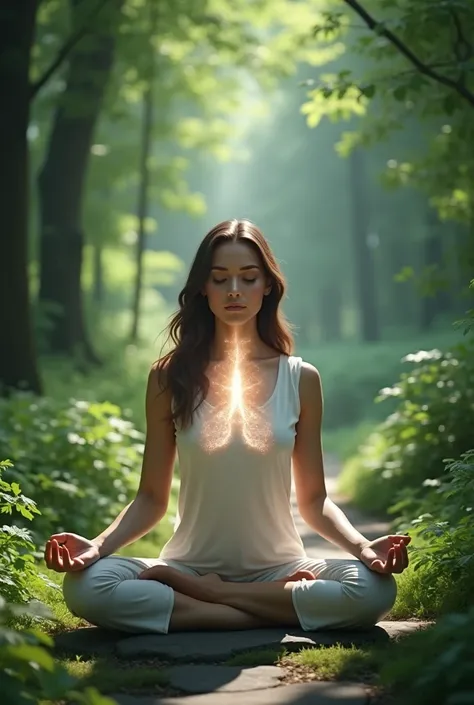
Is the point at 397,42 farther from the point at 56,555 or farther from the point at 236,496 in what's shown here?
the point at 56,555

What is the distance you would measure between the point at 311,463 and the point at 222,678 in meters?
1.32

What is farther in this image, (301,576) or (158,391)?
(158,391)

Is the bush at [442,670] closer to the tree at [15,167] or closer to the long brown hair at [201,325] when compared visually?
the long brown hair at [201,325]

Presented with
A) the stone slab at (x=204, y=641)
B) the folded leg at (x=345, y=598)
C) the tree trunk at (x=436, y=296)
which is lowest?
the stone slab at (x=204, y=641)

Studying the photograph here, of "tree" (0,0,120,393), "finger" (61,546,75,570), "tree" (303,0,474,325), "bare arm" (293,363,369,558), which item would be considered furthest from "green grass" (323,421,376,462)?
"finger" (61,546,75,570)

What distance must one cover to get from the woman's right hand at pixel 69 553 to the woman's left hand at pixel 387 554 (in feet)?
3.82

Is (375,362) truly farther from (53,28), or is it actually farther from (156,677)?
(156,677)

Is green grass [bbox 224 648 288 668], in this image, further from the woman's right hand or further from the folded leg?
the woman's right hand

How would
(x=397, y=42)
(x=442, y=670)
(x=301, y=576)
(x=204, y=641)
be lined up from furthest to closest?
(x=397, y=42)
(x=301, y=576)
(x=204, y=641)
(x=442, y=670)

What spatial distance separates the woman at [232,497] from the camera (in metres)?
4.46

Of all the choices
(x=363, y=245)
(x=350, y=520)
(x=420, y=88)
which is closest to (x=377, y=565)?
(x=420, y=88)

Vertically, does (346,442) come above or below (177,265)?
below

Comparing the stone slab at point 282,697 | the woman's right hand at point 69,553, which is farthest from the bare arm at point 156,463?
the stone slab at point 282,697

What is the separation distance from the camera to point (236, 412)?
192 inches
